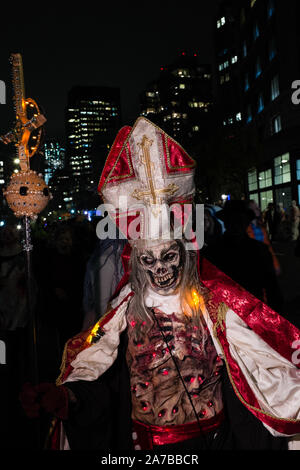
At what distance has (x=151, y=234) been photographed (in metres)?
2.36

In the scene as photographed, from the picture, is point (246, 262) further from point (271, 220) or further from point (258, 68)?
point (258, 68)

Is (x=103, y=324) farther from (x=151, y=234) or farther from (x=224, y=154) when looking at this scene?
(x=224, y=154)

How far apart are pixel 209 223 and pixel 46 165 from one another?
338 cm

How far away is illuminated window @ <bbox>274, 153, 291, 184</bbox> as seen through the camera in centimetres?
2827

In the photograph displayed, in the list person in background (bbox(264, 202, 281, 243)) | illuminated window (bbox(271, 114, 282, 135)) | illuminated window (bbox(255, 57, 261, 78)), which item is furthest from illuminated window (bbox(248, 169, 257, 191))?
person in background (bbox(264, 202, 281, 243))

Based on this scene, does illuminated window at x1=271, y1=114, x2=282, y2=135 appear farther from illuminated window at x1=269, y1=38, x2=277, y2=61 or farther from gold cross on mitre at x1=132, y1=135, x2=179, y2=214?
gold cross on mitre at x1=132, y1=135, x2=179, y2=214

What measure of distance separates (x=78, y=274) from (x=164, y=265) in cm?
421

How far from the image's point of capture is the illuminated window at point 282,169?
28.3 metres

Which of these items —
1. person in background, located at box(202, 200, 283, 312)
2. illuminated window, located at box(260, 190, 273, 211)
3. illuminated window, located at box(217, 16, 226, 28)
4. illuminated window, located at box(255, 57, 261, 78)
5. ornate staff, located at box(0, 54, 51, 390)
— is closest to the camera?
ornate staff, located at box(0, 54, 51, 390)

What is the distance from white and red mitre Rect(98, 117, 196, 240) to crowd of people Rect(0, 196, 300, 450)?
123cm

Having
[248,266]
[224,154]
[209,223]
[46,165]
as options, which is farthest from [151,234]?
[224,154]

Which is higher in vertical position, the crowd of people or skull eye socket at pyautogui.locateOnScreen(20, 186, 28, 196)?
skull eye socket at pyautogui.locateOnScreen(20, 186, 28, 196)

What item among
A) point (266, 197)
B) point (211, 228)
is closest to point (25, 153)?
point (211, 228)

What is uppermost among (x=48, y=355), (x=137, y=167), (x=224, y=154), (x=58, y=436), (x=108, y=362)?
(x=224, y=154)
